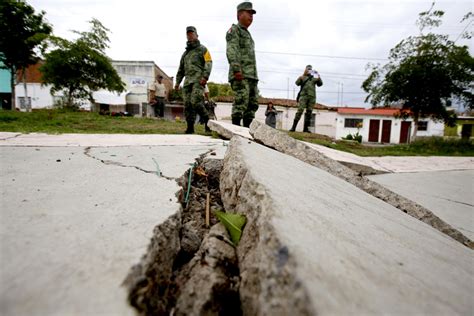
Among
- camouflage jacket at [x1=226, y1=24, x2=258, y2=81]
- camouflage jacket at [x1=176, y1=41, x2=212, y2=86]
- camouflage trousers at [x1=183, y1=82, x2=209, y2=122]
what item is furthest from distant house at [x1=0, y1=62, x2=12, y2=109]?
camouflage jacket at [x1=226, y1=24, x2=258, y2=81]

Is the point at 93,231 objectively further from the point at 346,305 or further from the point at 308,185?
the point at 308,185

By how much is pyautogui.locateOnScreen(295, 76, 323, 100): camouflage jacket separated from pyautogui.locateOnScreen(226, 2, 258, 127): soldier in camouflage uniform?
379 cm

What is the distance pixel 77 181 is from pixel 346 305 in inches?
38.9

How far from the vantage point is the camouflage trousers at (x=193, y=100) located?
3947mm

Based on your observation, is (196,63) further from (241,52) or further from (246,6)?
(246,6)

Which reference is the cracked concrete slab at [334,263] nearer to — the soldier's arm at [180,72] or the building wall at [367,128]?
the soldier's arm at [180,72]

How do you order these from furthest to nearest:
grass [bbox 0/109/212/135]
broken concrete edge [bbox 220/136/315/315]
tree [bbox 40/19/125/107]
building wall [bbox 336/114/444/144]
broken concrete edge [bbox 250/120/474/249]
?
1. building wall [bbox 336/114/444/144]
2. tree [bbox 40/19/125/107]
3. grass [bbox 0/109/212/135]
4. broken concrete edge [bbox 250/120/474/249]
5. broken concrete edge [bbox 220/136/315/315]

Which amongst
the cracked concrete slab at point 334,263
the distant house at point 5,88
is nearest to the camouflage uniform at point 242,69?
the cracked concrete slab at point 334,263

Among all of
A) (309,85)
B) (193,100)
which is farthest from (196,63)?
(309,85)

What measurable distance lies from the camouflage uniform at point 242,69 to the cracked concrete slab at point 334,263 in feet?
10.00

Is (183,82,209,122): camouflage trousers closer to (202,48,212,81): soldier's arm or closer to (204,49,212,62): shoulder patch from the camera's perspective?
(202,48,212,81): soldier's arm

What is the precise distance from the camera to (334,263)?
415mm

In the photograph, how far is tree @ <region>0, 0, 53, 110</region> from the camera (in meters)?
12.3

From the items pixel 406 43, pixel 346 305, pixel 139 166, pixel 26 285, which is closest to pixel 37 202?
pixel 26 285
